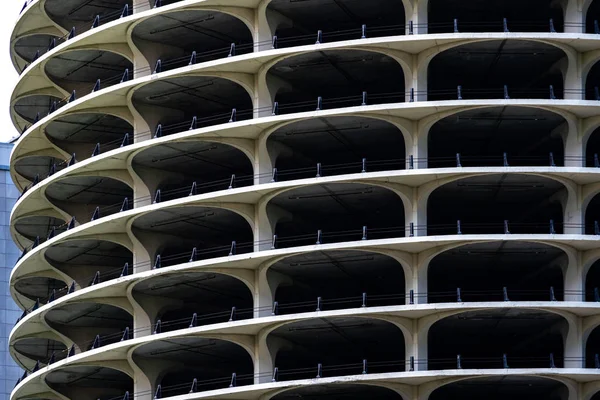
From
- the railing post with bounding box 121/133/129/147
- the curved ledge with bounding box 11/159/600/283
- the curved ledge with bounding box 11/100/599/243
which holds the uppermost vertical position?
the railing post with bounding box 121/133/129/147

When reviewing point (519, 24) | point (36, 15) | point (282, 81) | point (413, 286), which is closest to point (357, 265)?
point (413, 286)

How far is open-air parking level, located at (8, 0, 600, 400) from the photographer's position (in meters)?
82.1

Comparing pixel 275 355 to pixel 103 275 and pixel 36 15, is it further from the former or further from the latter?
pixel 36 15

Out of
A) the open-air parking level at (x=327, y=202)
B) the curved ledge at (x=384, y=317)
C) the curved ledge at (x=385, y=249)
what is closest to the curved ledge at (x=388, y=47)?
the open-air parking level at (x=327, y=202)

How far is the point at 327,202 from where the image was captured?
8581 cm

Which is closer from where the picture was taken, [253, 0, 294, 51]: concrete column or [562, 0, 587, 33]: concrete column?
[562, 0, 587, 33]: concrete column

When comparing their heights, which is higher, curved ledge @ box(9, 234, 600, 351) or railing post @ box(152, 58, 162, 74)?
railing post @ box(152, 58, 162, 74)

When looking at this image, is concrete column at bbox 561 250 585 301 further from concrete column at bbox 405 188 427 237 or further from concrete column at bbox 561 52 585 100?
concrete column at bbox 561 52 585 100

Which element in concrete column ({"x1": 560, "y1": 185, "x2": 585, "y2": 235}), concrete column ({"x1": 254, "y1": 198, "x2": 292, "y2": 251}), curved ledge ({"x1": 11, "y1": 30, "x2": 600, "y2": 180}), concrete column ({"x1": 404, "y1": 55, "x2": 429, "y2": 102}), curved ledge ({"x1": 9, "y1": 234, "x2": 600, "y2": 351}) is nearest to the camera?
curved ledge ({"x1": 9, "y1": 234, "x2": 600, "y2": 351})

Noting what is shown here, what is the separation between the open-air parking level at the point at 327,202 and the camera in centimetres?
8206

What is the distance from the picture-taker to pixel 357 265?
279ft

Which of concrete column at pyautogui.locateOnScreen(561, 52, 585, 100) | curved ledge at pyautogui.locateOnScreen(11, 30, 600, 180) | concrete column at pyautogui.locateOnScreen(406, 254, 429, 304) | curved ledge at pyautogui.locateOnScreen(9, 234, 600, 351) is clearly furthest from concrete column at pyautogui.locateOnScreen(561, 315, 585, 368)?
curved ledge at pyautogui.locateOnScreen(11, 30, 600, 180)

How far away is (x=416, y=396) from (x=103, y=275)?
72.8 feet

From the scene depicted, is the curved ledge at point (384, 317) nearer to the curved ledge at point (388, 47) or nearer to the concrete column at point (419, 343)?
the concrete column at point (419, 343)
